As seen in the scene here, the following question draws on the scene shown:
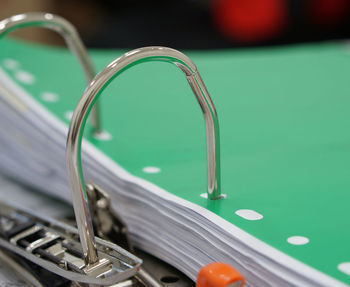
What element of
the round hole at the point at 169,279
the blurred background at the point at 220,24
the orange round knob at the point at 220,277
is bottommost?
the orange round knob at the point at 220,277

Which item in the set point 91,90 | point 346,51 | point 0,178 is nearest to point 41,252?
point 91,90

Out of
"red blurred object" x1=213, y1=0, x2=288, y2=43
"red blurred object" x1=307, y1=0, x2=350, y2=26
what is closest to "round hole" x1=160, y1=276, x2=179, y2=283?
"red blurred object" x1=213, y1=0, x2=288, y2=43

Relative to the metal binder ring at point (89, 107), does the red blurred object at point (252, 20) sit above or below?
above

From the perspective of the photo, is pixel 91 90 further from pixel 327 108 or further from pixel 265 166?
pixel 327 108

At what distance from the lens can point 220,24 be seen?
146cm

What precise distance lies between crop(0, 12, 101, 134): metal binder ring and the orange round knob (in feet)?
0.75

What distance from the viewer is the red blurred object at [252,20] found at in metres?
1.44

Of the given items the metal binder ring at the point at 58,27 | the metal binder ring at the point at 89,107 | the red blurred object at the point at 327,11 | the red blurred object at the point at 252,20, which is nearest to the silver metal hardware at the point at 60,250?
the metal binder ring at the point at 89,107

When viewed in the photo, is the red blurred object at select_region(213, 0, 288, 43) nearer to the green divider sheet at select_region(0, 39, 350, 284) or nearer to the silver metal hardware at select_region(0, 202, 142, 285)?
the green divider sheet at select_region(0, 39, 350, 284)

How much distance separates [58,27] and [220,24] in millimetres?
1052

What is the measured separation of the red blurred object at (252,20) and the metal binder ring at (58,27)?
98cm

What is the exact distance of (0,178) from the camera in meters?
0.57

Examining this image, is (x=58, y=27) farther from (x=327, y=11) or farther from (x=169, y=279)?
(x=327, y=11)

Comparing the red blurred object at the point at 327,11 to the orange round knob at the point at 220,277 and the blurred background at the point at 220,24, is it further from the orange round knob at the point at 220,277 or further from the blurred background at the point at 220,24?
the orange round knob at the point at 220,277
